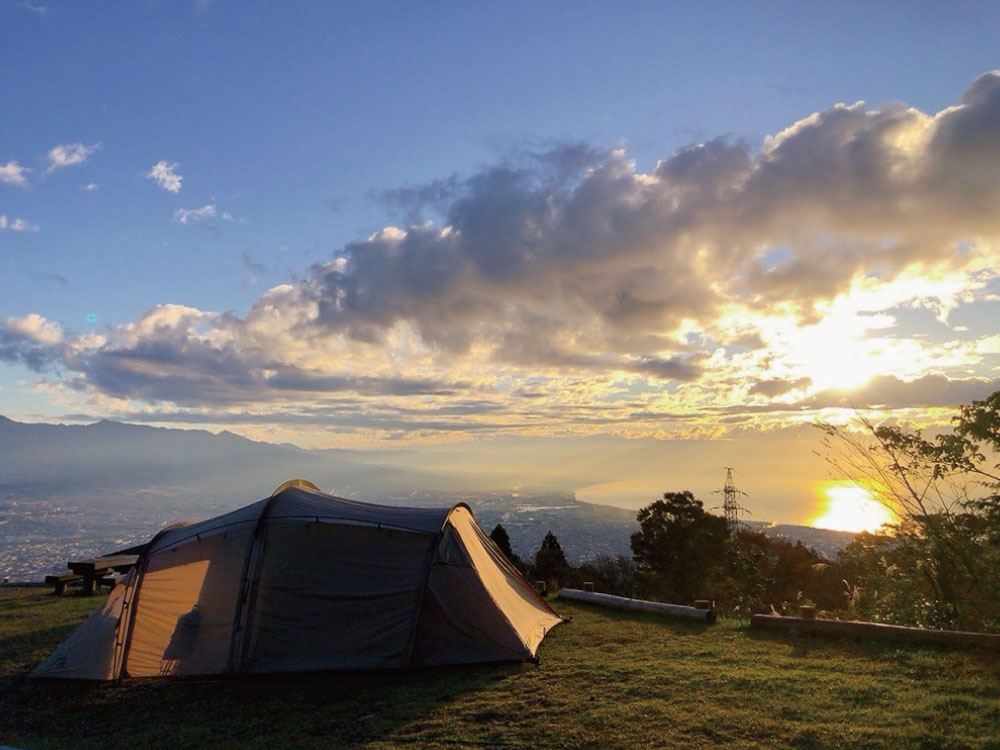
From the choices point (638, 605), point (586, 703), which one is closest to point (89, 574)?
point (638, 605)

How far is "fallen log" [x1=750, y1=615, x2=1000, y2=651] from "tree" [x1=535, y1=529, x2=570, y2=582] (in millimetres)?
16236

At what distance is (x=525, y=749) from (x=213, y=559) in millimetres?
6346

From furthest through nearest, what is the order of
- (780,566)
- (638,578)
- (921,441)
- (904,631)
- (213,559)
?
(780,566)
(638,578)
(921,441)
(213,559)
(904,631)

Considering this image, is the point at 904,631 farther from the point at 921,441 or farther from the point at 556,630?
the point at 556,630

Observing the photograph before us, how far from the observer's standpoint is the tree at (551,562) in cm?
2864

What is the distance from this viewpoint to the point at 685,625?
1239 centimetres

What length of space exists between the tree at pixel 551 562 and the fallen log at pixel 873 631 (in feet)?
53.3

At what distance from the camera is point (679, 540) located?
31203 mm

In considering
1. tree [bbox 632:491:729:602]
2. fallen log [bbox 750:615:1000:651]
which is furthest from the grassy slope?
tree [bbox 632:491:729:602]

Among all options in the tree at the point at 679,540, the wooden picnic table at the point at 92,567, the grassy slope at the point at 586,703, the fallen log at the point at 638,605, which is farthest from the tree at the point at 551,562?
the grassy slope at the point at 586,703

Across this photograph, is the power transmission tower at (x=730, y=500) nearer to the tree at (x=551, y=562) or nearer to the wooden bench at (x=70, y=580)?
the tree at (x=551, y=562)

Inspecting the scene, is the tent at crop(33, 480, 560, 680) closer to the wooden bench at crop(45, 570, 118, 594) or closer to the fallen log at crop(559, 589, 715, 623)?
the fallen log at crop(559, 589, 715, 623)

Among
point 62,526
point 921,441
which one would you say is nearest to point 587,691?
point 921,441

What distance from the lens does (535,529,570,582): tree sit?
28.6 metres
